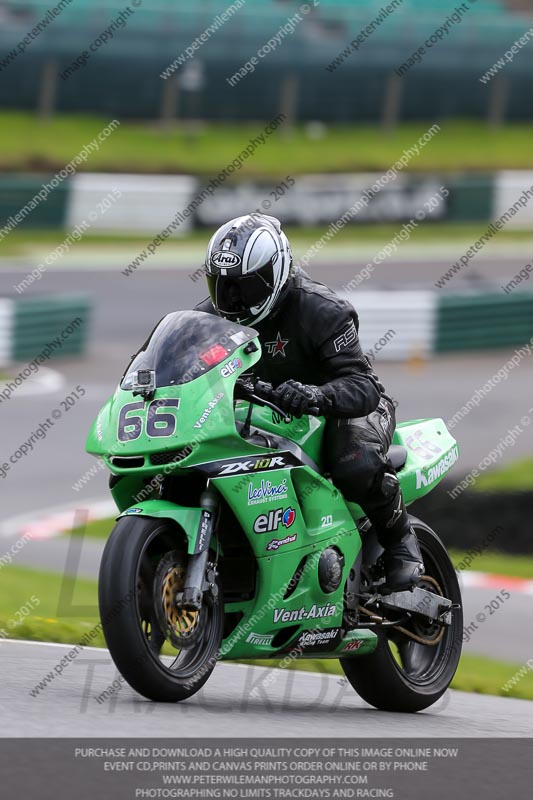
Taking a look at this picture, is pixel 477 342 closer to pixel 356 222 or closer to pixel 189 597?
pixel 356 222

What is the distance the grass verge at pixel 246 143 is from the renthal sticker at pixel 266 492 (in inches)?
962

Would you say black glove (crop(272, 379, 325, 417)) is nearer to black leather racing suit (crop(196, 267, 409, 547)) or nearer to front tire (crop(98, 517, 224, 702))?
black leather racing suit (crop(196, 267, 409, 547))

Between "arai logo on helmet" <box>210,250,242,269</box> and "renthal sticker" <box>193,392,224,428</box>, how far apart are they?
1.80ft

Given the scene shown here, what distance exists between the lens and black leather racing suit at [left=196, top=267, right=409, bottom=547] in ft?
18.9

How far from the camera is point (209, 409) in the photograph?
5.22m

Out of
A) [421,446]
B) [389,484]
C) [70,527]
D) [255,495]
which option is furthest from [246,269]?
[70,527]

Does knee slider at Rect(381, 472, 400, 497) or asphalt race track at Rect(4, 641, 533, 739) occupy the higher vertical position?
knee slider at Rect(381, 472, 400, 497)

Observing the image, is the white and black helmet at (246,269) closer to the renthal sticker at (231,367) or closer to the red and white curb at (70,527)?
the renthal sticker at (231,367)

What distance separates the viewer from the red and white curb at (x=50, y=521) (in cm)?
1166

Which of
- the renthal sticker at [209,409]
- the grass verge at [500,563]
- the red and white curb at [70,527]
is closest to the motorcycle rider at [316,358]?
the renthal sticker at [209,409]

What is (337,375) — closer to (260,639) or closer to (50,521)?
(260,639)

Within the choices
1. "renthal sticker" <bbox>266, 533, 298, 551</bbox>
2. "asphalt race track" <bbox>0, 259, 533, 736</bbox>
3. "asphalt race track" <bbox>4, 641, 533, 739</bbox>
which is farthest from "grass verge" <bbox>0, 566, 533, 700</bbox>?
"renthal sticker" <bbox>266, 533, 298, 551</bbox>

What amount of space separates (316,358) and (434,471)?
1.12 metres

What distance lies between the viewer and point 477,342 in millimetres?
21125
